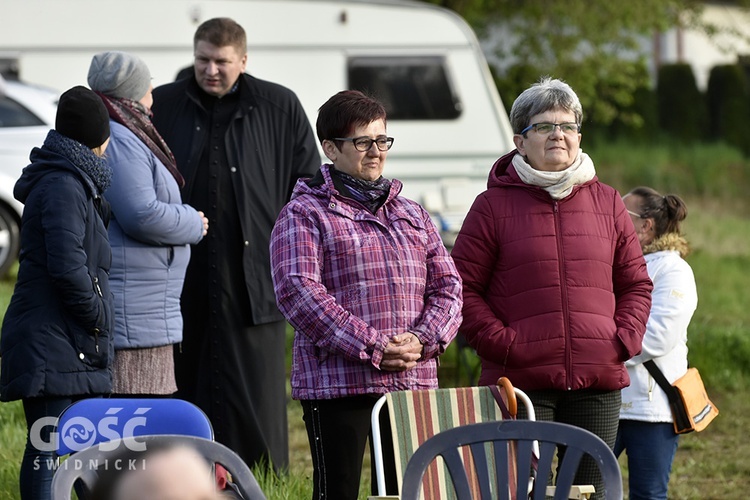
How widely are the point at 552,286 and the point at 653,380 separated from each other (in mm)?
921

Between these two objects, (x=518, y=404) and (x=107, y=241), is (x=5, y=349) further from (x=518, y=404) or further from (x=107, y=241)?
(x=518, y=404)

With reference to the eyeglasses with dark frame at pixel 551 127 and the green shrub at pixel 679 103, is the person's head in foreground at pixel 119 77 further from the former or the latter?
the green shrub at pixel 679 103

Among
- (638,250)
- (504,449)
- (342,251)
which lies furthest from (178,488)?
(638,250)

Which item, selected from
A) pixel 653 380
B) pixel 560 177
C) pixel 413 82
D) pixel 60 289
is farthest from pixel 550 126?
pixel 413 82

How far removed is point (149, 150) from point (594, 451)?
236 cm

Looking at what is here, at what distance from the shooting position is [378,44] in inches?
465

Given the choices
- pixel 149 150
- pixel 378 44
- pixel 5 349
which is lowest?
pixel 5 349

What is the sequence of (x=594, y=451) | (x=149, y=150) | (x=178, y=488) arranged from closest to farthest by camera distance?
(x=178, y=488) < (x=594, y=451) < (x=149, y=150)

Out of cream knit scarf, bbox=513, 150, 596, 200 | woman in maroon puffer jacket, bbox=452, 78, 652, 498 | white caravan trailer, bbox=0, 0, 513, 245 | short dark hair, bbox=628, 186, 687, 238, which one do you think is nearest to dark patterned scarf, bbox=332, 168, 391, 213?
woman in maroon puffer jacket, bbox=452, 78, 652, 498

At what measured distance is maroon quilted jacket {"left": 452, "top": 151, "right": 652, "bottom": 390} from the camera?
4.03m

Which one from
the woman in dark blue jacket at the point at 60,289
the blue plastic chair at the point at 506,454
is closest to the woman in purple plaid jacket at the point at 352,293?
the blue plastic chair at the point at 506,454

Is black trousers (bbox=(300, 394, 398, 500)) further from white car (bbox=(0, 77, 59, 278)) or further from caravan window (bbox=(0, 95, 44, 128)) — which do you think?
caravan window (bbox=(0, 95, 44, 128))

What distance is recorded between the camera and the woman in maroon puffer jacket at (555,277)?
13.2 feet

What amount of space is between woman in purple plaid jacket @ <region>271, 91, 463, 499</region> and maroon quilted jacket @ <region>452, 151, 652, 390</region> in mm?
177
